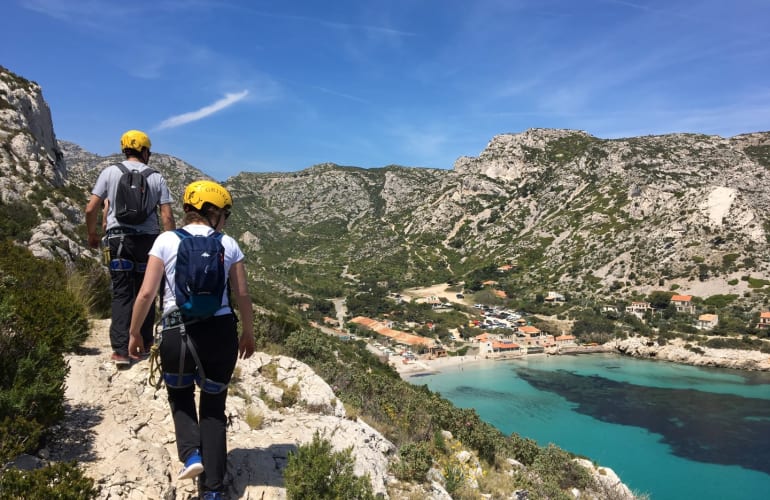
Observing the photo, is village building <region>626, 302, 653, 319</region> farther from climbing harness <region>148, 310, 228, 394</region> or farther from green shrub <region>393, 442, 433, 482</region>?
climbing harness <region>148, 310, 228, 394</region>

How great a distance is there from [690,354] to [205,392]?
73003 millimetres

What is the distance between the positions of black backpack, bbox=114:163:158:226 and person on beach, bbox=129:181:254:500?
1684 mm

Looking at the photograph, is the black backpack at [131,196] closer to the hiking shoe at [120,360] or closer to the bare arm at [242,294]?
the hiking shoe at [120,360]

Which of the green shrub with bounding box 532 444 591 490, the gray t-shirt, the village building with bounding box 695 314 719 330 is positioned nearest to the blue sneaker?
the gray t-shirt

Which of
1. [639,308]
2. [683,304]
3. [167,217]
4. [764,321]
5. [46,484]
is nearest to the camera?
[46,484]

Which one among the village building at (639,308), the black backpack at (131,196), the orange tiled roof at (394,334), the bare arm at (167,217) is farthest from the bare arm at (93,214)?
the village building at (639,308)

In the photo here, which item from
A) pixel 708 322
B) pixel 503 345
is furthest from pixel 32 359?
pixel 708 322

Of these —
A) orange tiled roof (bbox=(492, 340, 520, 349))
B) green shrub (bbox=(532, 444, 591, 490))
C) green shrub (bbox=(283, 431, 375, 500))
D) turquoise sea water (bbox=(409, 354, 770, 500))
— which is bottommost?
turquoise sea water (bbox=(409, 354, 770, 500))

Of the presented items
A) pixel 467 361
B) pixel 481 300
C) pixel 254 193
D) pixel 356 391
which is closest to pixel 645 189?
pixel 481 300

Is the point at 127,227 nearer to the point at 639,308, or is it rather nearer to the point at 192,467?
the point at 192,467

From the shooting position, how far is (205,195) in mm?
2885

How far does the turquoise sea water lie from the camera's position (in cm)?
2991

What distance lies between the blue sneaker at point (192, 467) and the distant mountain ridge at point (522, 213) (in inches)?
1198

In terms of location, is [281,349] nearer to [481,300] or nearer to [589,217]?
[481,300]
